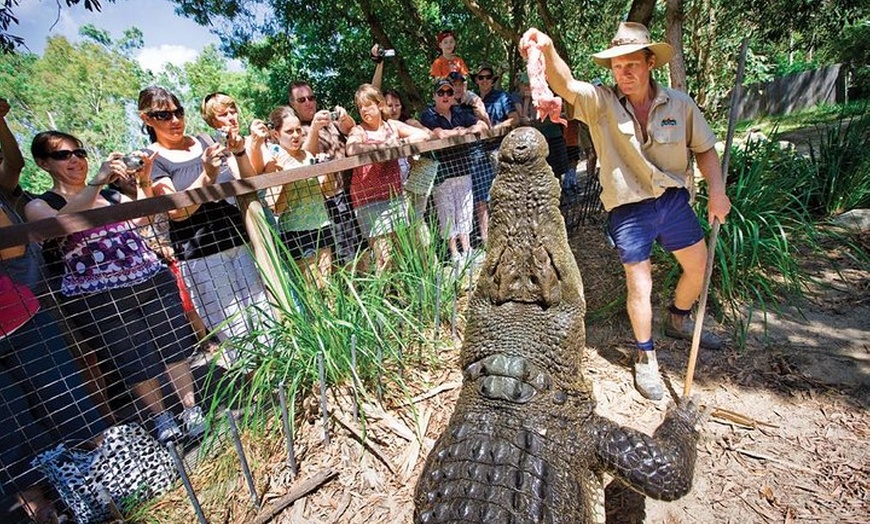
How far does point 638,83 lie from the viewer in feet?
7.15

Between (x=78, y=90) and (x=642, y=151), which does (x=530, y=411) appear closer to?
(x=642, y=151)

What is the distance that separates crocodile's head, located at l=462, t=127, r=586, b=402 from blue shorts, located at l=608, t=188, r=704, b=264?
61cm

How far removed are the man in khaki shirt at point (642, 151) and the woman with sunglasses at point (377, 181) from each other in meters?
1.37

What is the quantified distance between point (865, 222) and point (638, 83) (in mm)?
3318

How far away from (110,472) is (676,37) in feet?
16.8

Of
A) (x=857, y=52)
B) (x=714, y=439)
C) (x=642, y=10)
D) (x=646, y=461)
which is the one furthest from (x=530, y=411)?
(x=857, y=52)

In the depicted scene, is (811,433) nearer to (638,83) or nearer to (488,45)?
(638,83)

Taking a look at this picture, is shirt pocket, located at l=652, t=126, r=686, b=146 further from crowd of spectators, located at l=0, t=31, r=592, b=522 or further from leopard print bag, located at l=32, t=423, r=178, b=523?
leopard print bag, located at l=32, t=423, r=178, b=523

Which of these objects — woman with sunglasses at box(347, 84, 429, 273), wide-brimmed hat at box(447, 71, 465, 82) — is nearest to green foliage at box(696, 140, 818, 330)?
woman with sunglasses at box(347, 84, 429, 273)

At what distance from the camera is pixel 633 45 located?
2104mm

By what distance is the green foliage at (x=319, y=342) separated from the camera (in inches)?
87.4

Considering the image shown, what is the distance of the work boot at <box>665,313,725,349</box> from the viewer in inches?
108

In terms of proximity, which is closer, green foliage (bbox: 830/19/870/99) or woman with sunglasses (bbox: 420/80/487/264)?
woman with sunglasses (bbox: 420/80/487/264)

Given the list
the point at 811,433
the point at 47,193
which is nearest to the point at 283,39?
the point at 47,193
